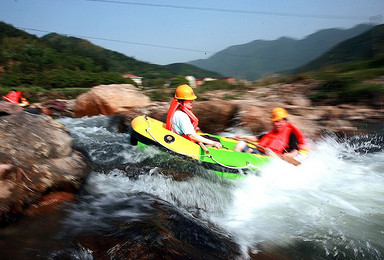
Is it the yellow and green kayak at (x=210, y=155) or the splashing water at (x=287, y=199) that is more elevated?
the yellow and green kayak at (x=210, y=155)

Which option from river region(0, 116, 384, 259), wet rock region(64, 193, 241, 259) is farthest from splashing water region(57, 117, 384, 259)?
wet rock region(64, 193, 241, 259)

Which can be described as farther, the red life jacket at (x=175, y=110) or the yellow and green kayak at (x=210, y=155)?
the red life jacket at (x=175, y=110)

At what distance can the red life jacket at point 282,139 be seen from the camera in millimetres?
5145

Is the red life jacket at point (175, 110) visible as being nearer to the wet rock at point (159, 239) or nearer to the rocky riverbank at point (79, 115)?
the rocky riverbank at point (79, 115)

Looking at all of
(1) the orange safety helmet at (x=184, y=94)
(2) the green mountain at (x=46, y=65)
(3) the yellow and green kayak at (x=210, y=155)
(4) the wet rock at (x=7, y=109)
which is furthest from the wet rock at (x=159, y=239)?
(2) the green mountain at (x=46, y=65)

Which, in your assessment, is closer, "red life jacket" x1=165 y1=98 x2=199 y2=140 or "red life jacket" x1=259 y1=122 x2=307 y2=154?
"red life jacket" x1=165 y1=98 x2=199 y2=140

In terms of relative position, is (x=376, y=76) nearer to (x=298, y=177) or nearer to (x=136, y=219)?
(x=298, y=177)

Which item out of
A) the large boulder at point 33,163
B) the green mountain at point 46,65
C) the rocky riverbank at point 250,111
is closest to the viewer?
the large boulder at point 33,163

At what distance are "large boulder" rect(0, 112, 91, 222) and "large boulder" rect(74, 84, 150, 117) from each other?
5.24 meters

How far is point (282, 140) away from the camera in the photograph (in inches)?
205

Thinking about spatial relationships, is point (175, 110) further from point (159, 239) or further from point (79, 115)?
point (79, 115)

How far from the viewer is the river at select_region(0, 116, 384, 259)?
2605 millimetres

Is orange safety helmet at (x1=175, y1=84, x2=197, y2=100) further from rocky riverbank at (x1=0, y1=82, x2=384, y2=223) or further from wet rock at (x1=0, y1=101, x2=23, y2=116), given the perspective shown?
wet rock at (x1=0, y1=101, x2=23, y2=116)

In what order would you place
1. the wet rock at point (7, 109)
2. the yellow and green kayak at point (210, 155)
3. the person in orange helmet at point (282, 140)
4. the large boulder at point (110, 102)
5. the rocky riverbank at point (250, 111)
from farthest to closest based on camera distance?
the large boulder at point (110, 102) < the rocky riverbank at point (250, 111) < the person in orange helmet at point (282, 140) < the wet rock at point (7, 109) < the yellow and green kayak at point (210, 155)
